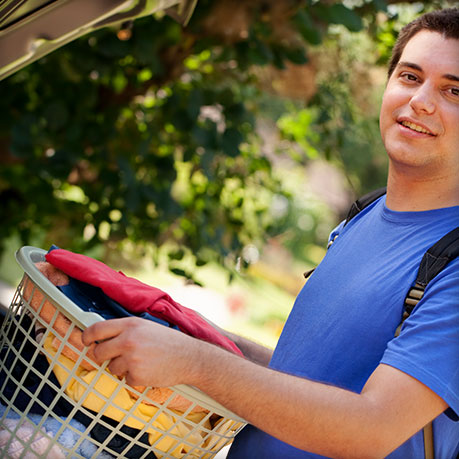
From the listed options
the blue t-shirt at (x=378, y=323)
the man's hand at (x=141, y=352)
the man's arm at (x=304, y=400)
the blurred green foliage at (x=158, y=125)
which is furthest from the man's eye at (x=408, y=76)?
the blurred green foliage at (x=158, y=125)

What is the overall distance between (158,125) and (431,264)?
6.40 feet

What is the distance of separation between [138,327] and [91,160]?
1.87 metres

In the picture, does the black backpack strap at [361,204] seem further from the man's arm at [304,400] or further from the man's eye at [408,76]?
the man's arm at [304,400]

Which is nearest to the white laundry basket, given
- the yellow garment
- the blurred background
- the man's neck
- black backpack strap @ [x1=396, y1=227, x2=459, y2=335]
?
the yellow garment

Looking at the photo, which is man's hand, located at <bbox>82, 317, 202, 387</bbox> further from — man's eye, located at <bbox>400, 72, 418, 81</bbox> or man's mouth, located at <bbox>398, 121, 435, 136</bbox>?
man's eye, located at <bbox>400, 72, 418, 81</bbox>

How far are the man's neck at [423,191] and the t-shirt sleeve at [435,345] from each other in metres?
0.25

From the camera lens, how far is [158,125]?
2766mm

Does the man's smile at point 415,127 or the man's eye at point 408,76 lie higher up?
the man's eye at point 408,76

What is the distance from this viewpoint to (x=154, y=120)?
2.81 meters

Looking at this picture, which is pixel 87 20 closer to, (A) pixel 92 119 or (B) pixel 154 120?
(A) pixel 92 119

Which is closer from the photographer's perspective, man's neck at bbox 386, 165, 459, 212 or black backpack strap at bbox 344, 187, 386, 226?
man's neck at bbox 386, 165, 459, 212

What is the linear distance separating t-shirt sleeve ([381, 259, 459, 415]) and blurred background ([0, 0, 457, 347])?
50.0 inches

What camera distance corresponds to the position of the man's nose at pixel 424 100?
1.12 metres

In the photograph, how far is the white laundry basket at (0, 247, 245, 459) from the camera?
871mm
